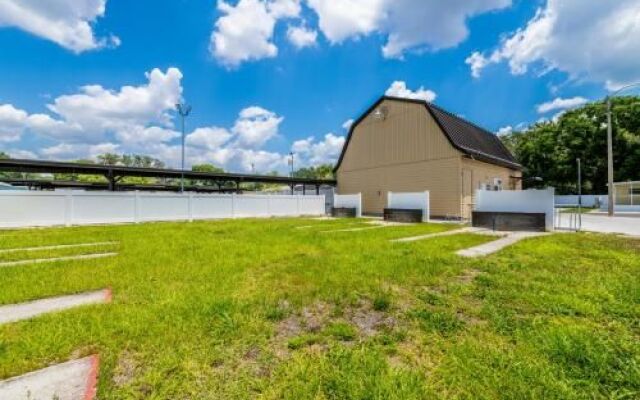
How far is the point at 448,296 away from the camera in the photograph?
3.63 m

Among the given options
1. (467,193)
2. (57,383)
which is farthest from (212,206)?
(57,383)

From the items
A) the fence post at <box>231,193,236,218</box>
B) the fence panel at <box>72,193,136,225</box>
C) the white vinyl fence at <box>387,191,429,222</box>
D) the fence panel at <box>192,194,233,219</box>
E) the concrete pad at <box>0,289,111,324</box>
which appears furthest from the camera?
the fence post at <box>231,193,236,218</box>

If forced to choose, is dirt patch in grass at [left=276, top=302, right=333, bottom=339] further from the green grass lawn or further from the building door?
the building door

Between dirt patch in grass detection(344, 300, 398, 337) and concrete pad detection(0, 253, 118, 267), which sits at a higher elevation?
concrete pad detection(0, 253, 118, 267)

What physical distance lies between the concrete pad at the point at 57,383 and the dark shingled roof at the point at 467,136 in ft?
53.6

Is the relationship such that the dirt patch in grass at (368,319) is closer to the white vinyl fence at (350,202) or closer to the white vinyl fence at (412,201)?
the white vinyl fence at (412,201)

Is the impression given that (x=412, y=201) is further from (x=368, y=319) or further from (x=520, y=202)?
(x=368, y=319)

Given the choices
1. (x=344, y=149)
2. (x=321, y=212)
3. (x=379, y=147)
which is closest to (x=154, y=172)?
(x=321, y=212)

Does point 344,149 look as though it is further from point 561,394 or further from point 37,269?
point 561,394

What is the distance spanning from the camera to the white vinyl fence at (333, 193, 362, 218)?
1867cm

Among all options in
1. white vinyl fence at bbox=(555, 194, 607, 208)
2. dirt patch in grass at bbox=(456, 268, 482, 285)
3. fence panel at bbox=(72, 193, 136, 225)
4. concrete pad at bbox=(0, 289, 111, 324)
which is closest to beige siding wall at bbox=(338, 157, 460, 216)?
dirt patch in grass at bbox=(456, 268, 482, 285)

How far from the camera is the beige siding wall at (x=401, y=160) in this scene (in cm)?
1584

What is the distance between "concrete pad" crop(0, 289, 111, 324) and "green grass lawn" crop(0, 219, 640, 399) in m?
0.20

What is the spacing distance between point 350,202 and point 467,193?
7054mm
